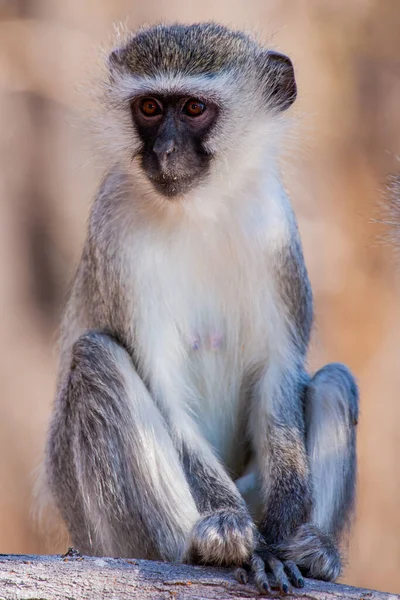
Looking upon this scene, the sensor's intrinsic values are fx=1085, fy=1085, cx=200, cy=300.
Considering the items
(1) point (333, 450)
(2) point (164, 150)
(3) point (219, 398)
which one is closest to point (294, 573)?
(1) point (333, 450)

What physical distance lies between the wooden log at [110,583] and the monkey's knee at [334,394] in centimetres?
112

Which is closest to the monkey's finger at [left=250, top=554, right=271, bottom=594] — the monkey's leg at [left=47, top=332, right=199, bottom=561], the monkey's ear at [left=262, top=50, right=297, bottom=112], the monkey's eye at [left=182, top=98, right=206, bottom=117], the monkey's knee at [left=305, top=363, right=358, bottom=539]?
the monkey's leg at [left=47, top=332, right=199, bottom=561]

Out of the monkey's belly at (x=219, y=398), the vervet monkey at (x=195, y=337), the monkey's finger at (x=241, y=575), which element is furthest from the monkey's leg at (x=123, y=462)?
the monkey's finger at (x=241, y=575)

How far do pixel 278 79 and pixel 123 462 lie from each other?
6.63ft

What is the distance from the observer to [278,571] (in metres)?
4.11

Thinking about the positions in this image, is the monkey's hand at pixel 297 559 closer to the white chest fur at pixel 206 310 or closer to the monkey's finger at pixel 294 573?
the monkey's finger at pixel 294 573

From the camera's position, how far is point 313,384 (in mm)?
5086

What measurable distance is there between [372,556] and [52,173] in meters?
4.29

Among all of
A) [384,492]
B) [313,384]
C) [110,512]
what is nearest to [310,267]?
[384,492]

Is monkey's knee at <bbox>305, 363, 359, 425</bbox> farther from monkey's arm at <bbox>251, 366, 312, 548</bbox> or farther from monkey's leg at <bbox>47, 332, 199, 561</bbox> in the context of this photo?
monkey's leg at <bbox>47, 332, 199, 561</bbox>

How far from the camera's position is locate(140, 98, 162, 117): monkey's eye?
4.89 meters

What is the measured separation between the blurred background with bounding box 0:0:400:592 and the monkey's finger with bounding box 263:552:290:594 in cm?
465

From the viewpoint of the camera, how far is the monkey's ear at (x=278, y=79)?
5266 millimetres

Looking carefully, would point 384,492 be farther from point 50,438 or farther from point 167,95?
point 167,95
